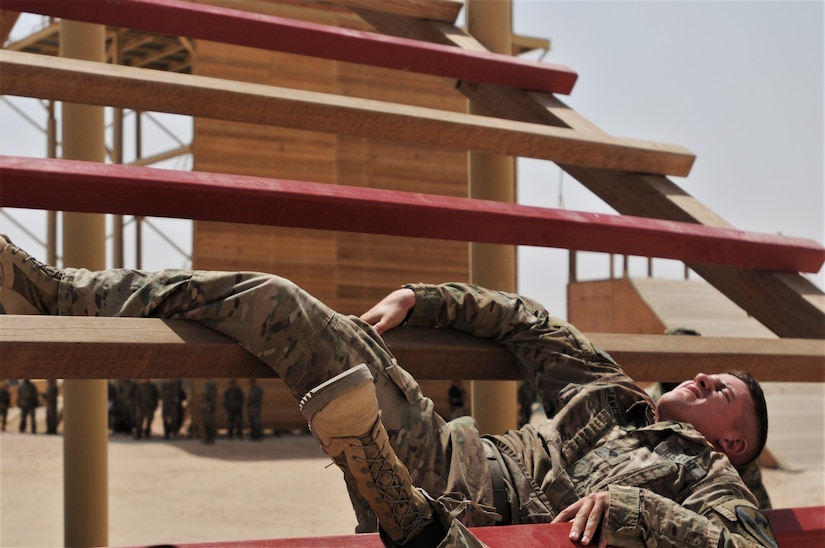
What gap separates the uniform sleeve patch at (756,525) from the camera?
2043mm

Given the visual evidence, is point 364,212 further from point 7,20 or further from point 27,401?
point 27,401

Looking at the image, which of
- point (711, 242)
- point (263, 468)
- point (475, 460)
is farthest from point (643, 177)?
point (263, 468)

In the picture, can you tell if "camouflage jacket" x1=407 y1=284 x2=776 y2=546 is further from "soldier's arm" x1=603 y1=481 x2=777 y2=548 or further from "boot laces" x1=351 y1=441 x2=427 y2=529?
"boot laces" x1=351 y1=441 x2=427 y2=529

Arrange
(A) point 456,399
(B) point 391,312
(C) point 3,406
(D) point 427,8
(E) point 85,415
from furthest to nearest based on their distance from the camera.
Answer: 1. (C) point 3,406
2. (A) point 456,399
3. (D) point 427,8
4. (E) point 85,415
5. (B) point 391,312

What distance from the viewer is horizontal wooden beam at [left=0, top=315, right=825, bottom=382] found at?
1914mm

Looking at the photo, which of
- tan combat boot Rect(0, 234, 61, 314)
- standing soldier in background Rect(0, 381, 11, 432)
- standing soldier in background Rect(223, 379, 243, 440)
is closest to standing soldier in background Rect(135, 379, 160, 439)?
standing soldier in background Rect(223, 379, 243, 440)

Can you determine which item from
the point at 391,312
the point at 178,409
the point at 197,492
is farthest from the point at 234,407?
the point at 391,312

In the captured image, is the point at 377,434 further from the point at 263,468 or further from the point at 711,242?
the point at 263,468

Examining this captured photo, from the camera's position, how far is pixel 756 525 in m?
2.06

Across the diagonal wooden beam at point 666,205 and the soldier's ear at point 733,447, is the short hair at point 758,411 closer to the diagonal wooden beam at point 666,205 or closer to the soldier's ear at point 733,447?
the soldier's ear at point 733,447

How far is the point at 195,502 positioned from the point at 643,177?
6.31 meters

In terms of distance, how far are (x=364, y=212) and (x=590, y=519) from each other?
1149mm

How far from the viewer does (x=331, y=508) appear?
8.59 metres

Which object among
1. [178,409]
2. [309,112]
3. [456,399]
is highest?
[309,112]
